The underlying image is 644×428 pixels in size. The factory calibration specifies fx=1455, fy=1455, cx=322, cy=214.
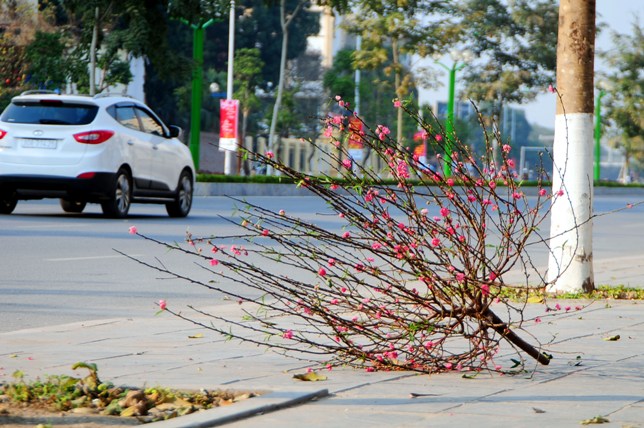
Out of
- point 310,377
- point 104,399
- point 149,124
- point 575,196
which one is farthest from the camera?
point 149,124

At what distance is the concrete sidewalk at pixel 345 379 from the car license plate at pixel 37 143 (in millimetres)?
10951

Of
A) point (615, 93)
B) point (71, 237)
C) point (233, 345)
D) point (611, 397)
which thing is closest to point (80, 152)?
point (71, 237)

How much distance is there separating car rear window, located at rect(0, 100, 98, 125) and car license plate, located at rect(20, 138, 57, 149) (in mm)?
300

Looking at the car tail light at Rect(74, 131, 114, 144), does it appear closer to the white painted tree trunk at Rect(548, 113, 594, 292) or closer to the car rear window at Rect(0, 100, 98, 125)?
the car rear window at Rect(0, 100, 98, 125)

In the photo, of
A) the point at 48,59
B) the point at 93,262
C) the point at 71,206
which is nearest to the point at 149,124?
the point at 71,206

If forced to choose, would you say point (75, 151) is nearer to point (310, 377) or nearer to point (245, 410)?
point (310, 377)

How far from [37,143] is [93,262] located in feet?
19.9

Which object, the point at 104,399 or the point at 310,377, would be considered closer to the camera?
the point at 104,399

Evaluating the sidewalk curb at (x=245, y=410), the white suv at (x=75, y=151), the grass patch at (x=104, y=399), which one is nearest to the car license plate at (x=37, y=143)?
the white suv at (x=75, y=151)

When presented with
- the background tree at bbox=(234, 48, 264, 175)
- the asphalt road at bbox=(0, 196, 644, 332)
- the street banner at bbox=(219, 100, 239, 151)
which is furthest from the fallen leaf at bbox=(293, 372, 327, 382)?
the background tree at bbox=(234, 48, 264, 175)

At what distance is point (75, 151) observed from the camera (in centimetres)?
1944

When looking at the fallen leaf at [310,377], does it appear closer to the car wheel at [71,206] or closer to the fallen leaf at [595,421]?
the fallen leaf at [595,421]

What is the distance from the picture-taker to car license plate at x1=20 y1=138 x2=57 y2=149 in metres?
19.4

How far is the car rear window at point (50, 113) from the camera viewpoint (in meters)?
19.7
